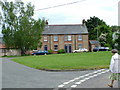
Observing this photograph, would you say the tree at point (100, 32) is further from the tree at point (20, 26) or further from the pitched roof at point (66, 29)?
the tree at point (20, 26)

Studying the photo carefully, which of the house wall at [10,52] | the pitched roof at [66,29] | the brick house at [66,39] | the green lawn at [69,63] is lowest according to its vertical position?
the green lawn at [69,63]

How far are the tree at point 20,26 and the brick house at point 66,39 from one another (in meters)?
12.7

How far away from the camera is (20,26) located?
53500 mm

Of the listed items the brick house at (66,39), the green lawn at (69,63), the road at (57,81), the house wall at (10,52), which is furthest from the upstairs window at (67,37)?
the road at (57,81)

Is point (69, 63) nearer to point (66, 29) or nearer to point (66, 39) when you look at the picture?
point (66, 39)

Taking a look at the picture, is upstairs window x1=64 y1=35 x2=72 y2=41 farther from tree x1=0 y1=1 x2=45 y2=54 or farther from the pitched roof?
tree x1=0 y1=1 x2=45 y2=54

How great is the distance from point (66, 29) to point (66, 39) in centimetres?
340

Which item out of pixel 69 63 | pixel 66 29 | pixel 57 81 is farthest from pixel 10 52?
pixel 57 81

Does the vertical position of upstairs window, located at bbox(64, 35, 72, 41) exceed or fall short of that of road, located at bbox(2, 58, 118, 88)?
it exceeds it

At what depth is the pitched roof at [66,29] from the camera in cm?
6788

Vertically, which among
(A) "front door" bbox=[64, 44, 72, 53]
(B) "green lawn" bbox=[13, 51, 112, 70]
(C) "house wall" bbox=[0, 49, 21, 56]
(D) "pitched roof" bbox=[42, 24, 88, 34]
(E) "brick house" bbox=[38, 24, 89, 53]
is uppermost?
(D) "pitched roof" bbox=[42, 24, 88, 34]

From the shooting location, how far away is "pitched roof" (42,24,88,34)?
2672 inches

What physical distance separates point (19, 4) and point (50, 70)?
39907mm

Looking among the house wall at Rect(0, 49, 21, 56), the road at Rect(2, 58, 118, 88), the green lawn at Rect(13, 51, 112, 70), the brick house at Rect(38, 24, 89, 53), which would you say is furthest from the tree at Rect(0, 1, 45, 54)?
the road at Rect(2, 58, 118, 88)
